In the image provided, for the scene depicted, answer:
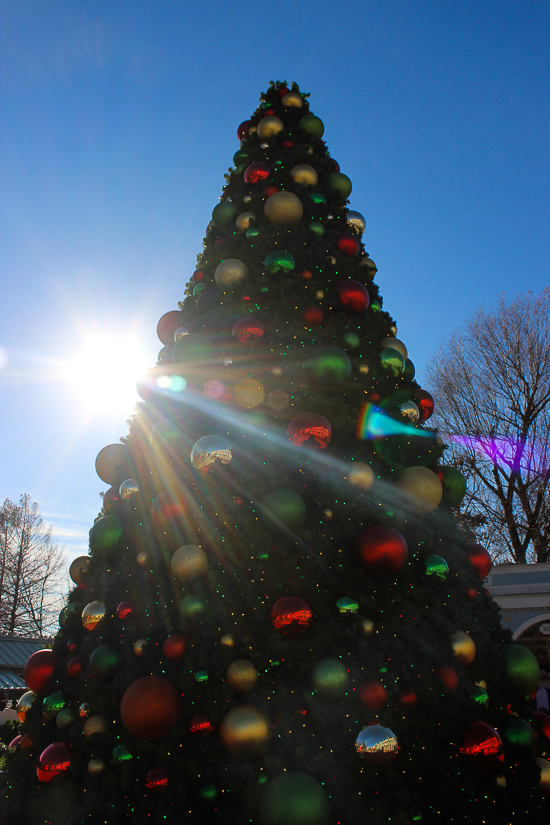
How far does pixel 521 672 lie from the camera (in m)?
3.20

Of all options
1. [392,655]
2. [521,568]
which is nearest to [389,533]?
[392,655]

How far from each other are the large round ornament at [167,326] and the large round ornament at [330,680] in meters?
3.38

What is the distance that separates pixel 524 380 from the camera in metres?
15.0

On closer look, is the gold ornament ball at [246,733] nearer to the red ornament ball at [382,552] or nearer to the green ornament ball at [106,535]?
the red ornament ball at [382,552]

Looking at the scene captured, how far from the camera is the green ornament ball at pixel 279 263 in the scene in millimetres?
3943

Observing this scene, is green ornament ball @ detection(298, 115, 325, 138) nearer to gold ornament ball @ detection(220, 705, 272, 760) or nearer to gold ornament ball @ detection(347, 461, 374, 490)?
gold ornament ball @ detection(347, 461, 374, 490)

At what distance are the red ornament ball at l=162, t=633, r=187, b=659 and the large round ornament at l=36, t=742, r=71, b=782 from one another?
Result: 88 cm

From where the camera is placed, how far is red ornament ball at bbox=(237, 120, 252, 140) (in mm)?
5406

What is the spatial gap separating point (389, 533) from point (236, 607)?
3.46ft

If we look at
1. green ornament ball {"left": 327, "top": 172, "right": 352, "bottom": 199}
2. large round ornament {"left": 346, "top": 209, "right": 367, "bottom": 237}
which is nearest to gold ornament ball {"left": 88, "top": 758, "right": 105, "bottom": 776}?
large round ornament {"left": 346, "top": 209, "right": 367, "bottom": 237}

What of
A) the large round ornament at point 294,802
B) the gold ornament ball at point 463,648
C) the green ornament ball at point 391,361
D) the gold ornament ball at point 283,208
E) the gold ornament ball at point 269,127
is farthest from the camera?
the gold ornament ball at point 269,127

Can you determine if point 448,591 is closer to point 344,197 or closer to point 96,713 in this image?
point 96,713

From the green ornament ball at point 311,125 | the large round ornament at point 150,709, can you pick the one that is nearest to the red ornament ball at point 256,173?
the green ornament ball at point 311,125

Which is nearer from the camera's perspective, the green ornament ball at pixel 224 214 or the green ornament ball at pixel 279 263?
the green ornament ball at pixel 279 263
